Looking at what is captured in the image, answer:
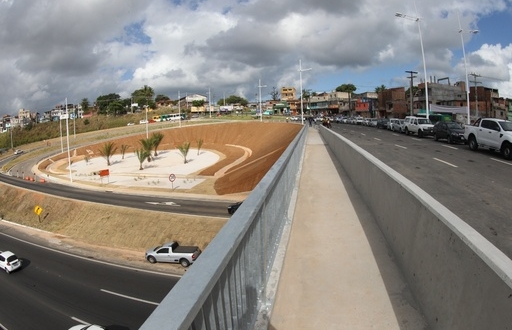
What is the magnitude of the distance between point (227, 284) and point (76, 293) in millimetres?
22469

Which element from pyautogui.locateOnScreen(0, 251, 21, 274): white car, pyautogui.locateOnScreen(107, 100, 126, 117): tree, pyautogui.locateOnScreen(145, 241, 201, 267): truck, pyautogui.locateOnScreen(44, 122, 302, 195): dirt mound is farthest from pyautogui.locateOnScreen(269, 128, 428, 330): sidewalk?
pyautogui.locateOnScreen(107, 100, 126, 117): tree

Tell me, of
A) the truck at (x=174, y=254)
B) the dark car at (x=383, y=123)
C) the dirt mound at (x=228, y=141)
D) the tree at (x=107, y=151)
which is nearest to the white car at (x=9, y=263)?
the truck at (x=174, y=254)

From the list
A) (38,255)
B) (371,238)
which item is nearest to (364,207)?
(371,238)

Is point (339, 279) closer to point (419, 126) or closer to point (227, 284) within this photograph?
point (227, 284)

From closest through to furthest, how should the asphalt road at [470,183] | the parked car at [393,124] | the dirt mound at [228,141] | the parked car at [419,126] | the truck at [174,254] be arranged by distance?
the asphalt road at [470,183] → the truck at [174,254] → the parked car at [419,126] → the parked car at [393,124] → the dirt mound at [228,141]

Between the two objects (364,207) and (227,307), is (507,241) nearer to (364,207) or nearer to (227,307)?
(364,207)

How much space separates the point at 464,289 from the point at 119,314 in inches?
729

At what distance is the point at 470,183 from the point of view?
1223 cm

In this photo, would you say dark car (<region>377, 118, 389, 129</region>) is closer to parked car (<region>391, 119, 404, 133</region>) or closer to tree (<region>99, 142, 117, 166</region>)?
parked car (<region>391, 119, 404, 133</region>)

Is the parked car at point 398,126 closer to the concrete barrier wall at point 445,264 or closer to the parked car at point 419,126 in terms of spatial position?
the parked car at point 419,126

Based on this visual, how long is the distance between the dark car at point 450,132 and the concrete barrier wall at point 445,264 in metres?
23.9

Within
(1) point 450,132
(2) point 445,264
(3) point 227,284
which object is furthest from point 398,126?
(3) point 227,284

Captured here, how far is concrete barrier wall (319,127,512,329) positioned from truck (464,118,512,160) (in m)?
16.0

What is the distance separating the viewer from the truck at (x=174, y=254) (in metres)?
23.6
